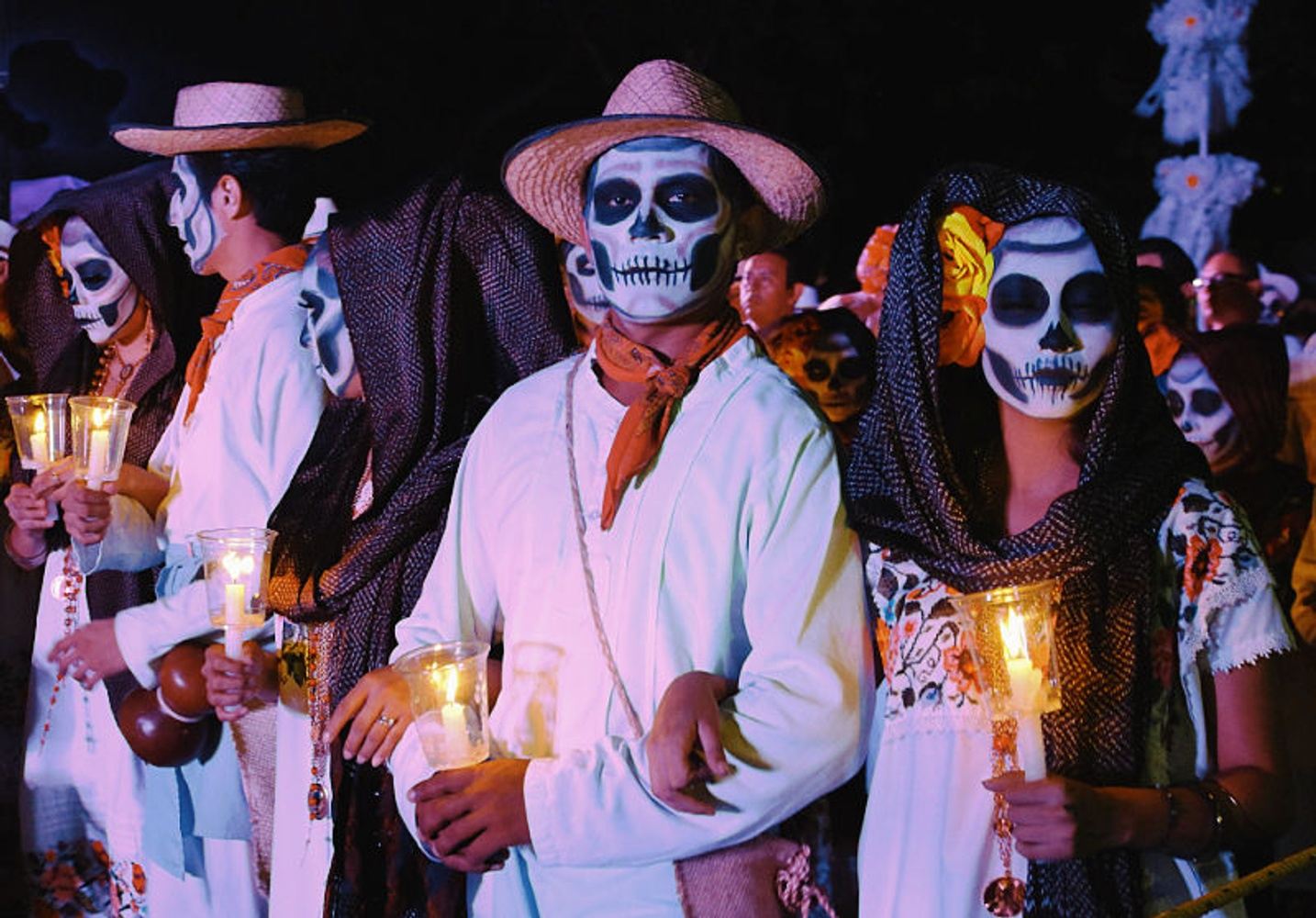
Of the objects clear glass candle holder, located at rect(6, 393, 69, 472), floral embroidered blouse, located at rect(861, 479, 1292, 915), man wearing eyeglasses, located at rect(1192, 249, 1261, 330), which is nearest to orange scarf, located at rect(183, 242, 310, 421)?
clear glass candle holder, located at rect(6, 393, 69, 472)

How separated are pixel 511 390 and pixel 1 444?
310 centimetres

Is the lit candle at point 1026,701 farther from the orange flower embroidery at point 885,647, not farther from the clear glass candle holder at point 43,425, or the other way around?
the clear glass candle holder at point 43,425

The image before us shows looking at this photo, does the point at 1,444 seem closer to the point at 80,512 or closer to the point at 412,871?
the point at 80,512

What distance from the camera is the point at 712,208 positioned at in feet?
12.0

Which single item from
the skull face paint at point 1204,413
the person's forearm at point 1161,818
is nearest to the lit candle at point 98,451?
the person's forearm at point 1161,818

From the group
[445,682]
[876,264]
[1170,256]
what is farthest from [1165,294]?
[445,682]

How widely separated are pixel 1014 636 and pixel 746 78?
9.37m

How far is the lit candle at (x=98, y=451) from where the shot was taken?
4.67 meters

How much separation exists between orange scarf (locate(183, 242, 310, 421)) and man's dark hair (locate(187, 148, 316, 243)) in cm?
11

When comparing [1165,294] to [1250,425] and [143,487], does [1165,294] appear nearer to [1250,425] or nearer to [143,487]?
[1250,425]

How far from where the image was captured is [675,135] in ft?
12.1

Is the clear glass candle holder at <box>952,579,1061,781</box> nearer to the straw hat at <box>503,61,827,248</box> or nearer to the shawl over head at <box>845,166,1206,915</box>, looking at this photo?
the shawl over head at <box>845,166,1206,915</box>

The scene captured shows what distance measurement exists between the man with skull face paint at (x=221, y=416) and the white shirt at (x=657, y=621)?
1.26m

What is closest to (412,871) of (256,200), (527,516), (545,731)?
(545,731)
